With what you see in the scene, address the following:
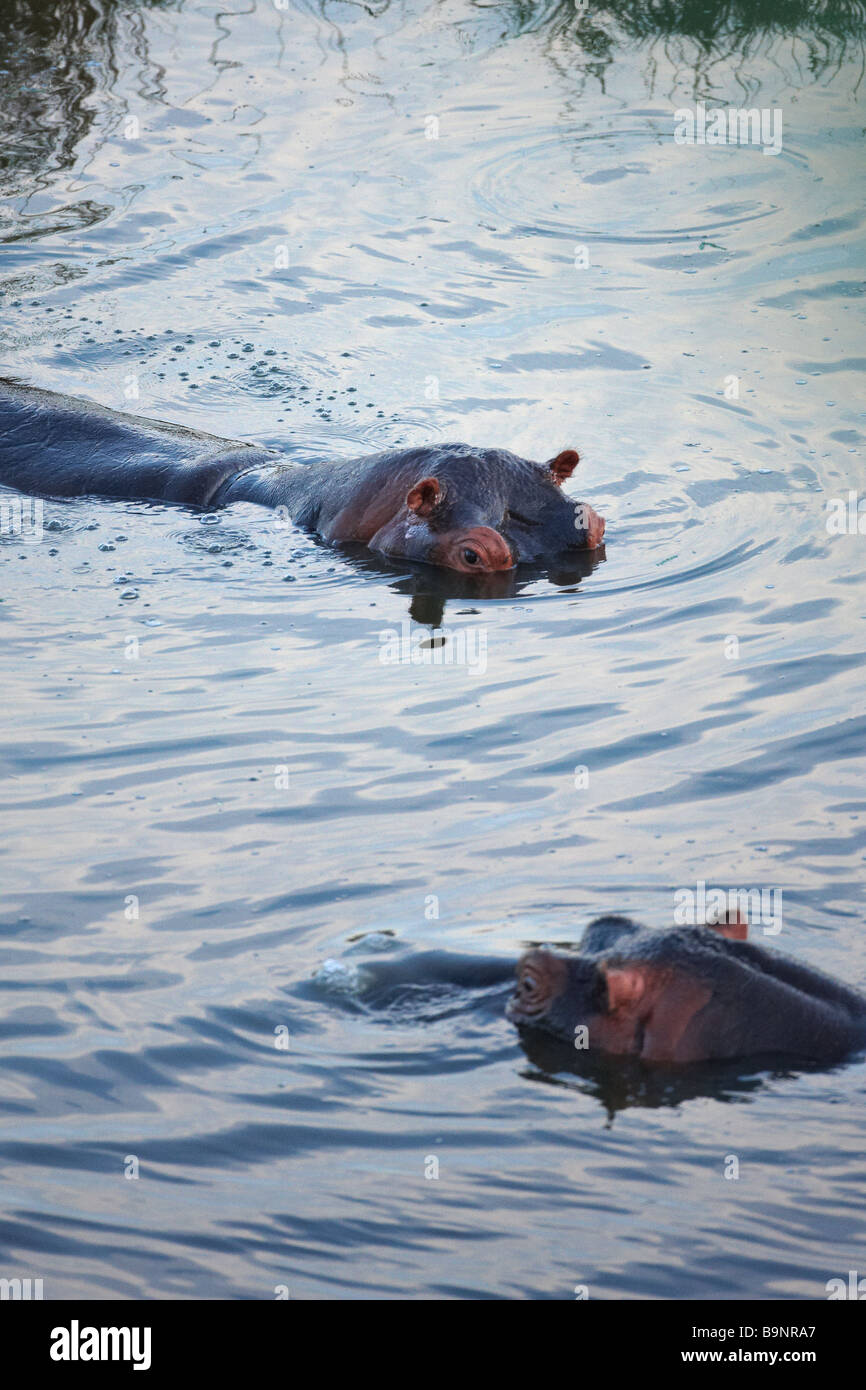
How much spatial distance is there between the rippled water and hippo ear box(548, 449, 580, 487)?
53 cm

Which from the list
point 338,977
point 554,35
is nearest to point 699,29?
point 554,35

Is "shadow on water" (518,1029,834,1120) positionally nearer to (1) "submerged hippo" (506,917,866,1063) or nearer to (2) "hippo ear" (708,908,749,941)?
(1) "submerged hippo" (506,917,866,1063)

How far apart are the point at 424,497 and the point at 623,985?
16.2 ft

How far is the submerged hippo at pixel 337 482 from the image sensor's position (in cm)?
984

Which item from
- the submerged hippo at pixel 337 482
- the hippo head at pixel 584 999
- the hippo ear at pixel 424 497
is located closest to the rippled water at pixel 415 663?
the hippo head at pixel 584 999

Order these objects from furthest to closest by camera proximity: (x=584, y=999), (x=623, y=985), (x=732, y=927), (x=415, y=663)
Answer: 1. (x=415, y=663)
2. (x=732, y=927)
3. (x=584, y=999)
4. (x=623, y=985)

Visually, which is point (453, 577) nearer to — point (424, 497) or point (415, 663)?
point (424, 497)

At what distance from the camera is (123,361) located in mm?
13266

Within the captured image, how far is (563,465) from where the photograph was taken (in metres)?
10.1

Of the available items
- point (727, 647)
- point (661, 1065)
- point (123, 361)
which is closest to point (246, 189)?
point (123, 361)

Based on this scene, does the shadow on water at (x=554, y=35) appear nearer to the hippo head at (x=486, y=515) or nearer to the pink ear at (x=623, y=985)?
the hippo head at (x=486, y=515)

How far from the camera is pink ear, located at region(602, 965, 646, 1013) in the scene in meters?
5.14

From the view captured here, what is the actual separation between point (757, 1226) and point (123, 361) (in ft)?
31.6

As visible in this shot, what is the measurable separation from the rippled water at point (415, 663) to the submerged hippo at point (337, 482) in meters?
0.26
